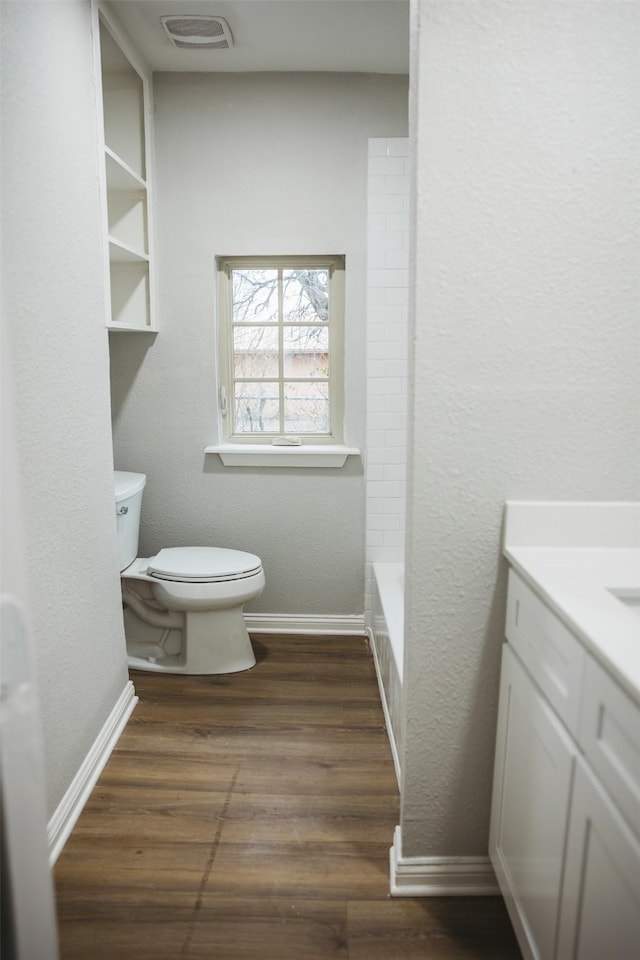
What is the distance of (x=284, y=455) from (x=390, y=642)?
108 cm

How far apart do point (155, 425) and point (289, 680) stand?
1.30 metres

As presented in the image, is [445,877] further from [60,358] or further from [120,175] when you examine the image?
[120,175]

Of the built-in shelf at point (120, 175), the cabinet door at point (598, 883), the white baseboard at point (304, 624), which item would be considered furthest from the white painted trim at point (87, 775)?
the built-in shelf at point (120, 175)

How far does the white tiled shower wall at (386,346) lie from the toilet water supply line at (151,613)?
2.95 feet

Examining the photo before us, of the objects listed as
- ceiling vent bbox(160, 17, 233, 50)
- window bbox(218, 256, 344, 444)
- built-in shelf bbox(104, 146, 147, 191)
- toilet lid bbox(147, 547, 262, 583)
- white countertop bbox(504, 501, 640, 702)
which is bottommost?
toilet lid bbox(147, 547, 262, 583)

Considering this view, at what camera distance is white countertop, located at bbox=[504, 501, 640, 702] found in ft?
3.72

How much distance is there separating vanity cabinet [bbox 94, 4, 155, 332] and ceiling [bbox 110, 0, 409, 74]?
0.12 metres

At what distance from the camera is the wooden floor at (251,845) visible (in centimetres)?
150

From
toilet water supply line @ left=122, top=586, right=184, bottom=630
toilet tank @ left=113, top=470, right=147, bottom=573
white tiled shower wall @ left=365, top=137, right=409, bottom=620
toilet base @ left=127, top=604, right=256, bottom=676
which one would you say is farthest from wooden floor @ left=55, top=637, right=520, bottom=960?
white tiled shower wall @ left=365, top=137, right=409, bottom=620

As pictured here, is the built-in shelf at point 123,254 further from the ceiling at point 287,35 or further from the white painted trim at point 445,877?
the white painted trim at point 445,877

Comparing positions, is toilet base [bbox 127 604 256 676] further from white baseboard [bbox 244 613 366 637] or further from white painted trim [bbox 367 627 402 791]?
white painted trim [bbox 367 627 402 791]

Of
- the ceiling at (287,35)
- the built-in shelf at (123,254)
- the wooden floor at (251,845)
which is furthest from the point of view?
the built-in shelf at (123,254)

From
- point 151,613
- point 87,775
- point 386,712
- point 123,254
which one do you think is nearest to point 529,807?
point 386,712

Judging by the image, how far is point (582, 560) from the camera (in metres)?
1.48
